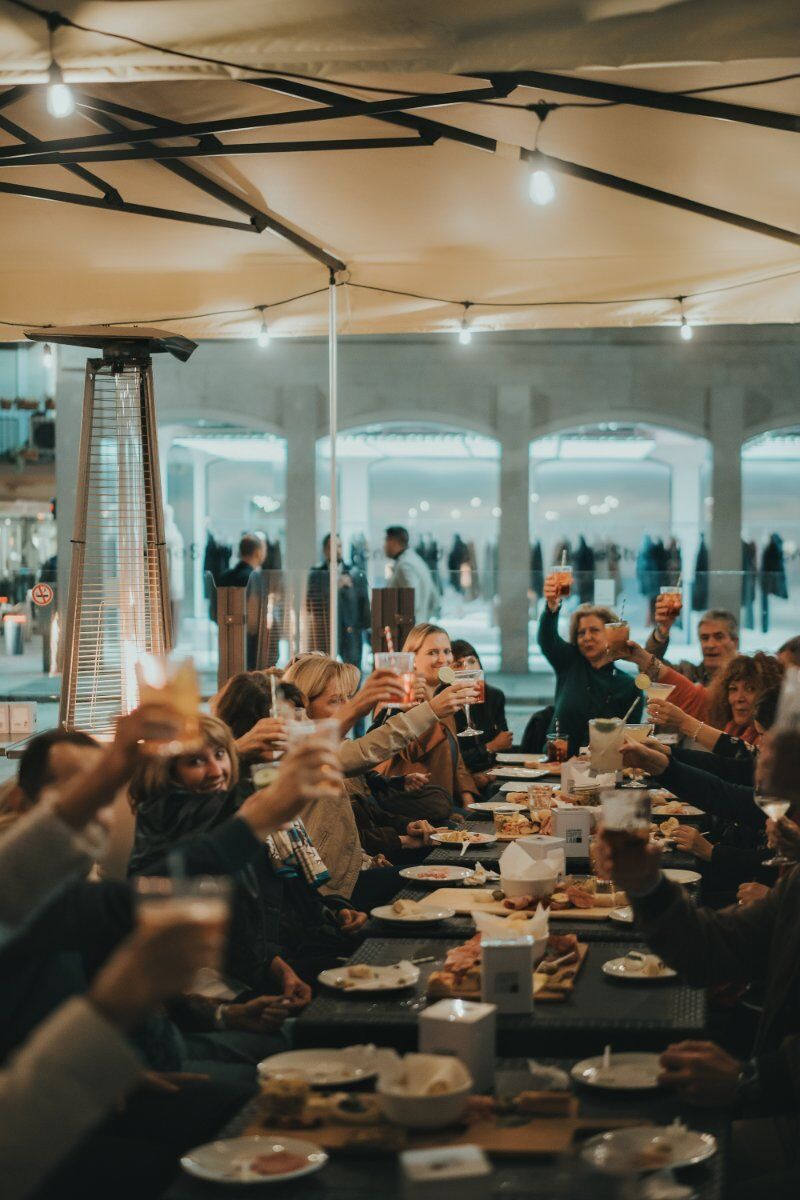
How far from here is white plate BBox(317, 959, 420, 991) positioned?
2.84m

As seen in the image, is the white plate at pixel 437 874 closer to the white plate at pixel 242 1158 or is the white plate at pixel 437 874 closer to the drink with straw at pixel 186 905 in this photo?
the white plate at pixel 242 1158

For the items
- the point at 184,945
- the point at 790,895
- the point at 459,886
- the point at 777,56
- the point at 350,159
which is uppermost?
the point at 350,159

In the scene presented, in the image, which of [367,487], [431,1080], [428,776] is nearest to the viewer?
[431,1080]

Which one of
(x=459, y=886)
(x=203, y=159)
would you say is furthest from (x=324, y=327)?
(x=459, y=886)

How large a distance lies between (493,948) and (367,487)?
17.0 meters

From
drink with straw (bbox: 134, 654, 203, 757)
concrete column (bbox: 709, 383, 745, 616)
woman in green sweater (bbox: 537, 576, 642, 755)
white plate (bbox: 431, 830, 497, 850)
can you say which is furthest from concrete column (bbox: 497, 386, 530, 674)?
drink with straw (bbox: 134, 654, 203, 757)

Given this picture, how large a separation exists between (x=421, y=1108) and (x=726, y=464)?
15734 mm

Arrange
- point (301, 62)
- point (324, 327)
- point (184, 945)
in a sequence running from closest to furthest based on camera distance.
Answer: point (184, 945)
point (301, 62)
point (324, 327)

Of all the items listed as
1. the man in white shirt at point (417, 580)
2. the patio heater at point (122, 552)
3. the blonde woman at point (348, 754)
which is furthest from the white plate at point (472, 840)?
the man in white shirt at point (417, 580)

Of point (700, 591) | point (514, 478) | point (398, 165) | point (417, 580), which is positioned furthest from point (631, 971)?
point (514, 478)

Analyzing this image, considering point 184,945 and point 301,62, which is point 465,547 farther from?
point 184,945

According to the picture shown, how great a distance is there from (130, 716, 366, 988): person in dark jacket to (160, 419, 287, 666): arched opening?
13176 millimetres

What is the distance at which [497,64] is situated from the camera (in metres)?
2.77

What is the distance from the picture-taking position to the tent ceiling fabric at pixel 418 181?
2756 mm
